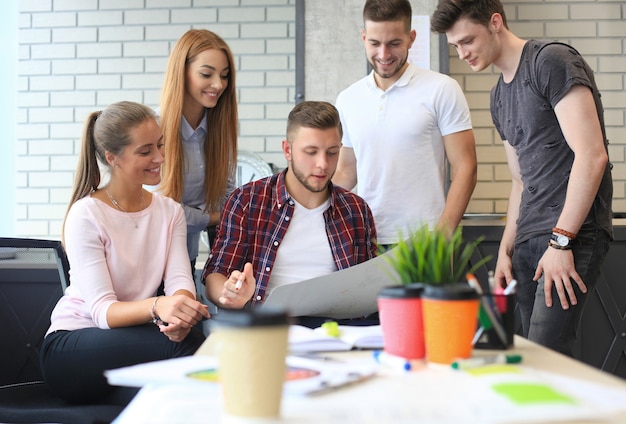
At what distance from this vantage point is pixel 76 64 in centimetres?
496

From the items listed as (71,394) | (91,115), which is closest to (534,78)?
(91,115)

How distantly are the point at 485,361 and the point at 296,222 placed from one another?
1111 millimetres

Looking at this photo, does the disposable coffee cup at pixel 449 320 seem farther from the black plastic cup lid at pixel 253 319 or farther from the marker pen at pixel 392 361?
the black plastic cup lid at pixel 253 319

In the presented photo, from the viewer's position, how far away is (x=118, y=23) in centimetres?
497

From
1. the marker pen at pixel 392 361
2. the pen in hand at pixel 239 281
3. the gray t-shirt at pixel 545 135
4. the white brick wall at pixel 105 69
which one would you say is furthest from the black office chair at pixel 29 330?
the white brick wall at pixel 105 69

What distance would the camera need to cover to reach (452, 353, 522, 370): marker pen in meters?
1.11

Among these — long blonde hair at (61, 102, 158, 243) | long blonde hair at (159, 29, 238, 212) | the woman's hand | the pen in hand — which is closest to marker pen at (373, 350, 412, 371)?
the pen in hand

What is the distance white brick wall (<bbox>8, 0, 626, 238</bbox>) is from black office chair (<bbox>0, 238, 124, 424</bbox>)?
2545 millimetres

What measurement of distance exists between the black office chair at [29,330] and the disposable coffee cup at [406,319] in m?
0.73

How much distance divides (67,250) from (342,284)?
72cm

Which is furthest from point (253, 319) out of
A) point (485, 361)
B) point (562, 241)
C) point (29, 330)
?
Answer: point (29, 330)

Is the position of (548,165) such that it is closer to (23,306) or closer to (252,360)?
Answer: (252,360)

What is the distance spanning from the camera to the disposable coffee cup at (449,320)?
1.09m

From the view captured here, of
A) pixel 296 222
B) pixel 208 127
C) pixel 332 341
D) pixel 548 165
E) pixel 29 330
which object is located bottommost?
pixel 29 330
